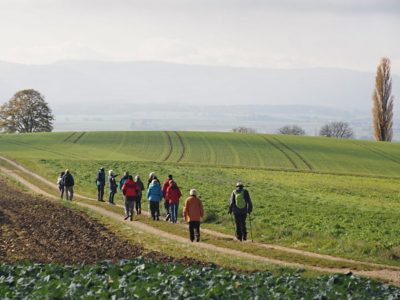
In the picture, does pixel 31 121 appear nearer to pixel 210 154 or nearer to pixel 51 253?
pixel 210 154

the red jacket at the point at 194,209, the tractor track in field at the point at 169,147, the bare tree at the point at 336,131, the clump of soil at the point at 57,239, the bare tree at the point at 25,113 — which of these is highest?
the bare tree at the point at 25,113

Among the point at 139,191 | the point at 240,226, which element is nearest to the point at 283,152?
the point at 139,191

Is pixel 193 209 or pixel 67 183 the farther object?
pixel 67 183

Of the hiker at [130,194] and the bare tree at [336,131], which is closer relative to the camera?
the hiker at [130,194]

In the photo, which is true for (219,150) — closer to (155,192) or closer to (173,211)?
(155,192)

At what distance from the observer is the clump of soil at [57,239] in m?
22.7

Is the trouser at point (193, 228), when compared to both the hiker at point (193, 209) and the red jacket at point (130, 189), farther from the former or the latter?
the red jacket at point (130, 189)

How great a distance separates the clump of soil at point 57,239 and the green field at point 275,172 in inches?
256

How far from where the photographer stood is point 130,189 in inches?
1294

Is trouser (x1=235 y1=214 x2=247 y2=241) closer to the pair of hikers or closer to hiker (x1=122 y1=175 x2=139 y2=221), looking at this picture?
hiker (x1=122 y1=175 x2=139 y2=221)

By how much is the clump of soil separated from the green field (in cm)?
650

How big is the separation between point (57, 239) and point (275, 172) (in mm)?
42126

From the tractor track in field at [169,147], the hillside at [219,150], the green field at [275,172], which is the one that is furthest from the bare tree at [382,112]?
the tractor track in field at [169,147]

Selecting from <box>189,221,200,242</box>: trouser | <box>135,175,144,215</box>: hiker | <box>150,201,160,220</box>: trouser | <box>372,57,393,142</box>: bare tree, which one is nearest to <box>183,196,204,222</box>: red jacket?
<box>189,221,200,242</box>: trouser
